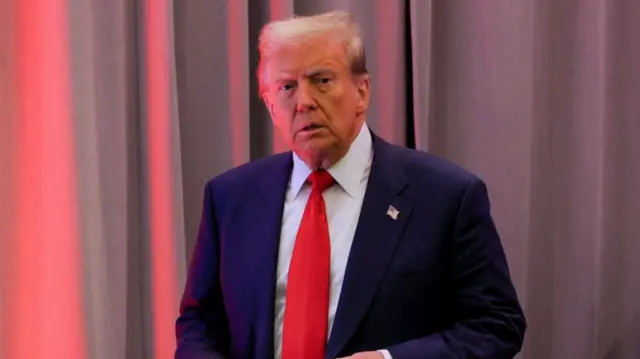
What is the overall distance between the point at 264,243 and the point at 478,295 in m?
0.41

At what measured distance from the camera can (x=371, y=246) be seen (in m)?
1.53

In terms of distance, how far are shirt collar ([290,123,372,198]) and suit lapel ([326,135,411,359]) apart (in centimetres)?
3

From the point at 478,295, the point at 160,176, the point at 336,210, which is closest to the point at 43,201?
the point at 160,176

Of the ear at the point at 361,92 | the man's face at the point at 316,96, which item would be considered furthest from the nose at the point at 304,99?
the ear at the point at 361,92

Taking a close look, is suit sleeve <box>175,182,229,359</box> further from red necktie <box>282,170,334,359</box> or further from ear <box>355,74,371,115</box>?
ear <box>355,74,371,115</box>

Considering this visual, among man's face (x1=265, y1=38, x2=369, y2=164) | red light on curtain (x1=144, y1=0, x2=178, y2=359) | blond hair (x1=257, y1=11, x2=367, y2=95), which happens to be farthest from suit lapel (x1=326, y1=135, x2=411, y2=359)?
red light on curtain (x1=144, y1=0, x2=178, y2=359)

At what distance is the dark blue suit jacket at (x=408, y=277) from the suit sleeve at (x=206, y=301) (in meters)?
0.03

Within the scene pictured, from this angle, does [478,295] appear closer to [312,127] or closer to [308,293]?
[308,293]

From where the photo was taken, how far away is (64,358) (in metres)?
1.99

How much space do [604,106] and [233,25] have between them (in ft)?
3.31

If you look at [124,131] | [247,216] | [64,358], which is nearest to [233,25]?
[124,131]

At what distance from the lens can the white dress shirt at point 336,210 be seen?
157 cm

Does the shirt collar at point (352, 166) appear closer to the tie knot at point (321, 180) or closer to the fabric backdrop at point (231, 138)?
the tie knot at point (321, 180)

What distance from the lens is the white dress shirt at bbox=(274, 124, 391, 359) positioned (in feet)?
5.14
